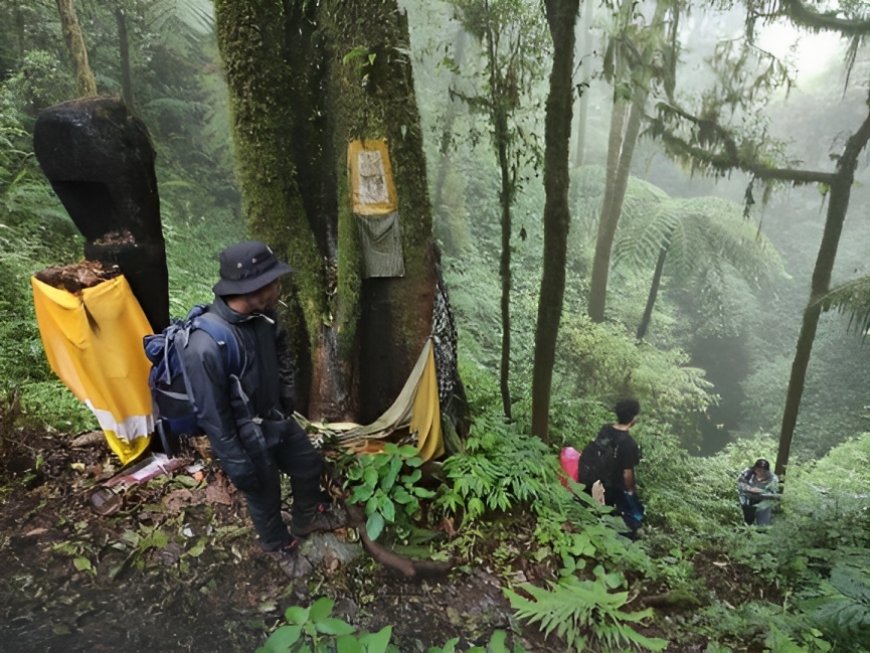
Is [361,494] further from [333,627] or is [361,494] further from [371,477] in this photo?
[333,627]

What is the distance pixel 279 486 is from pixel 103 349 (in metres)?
1.43

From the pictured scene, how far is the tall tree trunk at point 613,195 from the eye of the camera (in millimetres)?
11977

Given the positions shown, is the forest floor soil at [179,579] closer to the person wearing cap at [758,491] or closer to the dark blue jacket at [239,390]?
the dark blue jacket at [239,390]

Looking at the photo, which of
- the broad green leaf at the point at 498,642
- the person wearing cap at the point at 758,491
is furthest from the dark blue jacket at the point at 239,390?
the person wearing cap at the point at 758,491

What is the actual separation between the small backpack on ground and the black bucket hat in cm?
348

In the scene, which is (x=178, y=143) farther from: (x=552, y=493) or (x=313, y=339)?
(x=552, y=493)

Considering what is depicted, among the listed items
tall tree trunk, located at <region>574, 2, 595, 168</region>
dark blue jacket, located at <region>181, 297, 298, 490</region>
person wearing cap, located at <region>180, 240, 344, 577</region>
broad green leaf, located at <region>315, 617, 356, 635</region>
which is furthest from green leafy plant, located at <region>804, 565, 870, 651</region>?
A: tall tree trunk, located at <region>574, 2, 595, 168</region>

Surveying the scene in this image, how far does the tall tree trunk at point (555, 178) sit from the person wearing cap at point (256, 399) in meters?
2.63

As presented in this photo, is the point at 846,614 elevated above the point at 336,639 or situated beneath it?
situated beneath

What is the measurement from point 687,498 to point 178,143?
14155 millimetres

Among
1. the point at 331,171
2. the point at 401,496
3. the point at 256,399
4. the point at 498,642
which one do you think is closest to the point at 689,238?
the point at 331,171

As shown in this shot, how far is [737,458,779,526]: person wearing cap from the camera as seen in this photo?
6.68m

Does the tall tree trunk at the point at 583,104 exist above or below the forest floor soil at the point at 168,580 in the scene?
above

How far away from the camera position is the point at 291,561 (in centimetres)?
327
